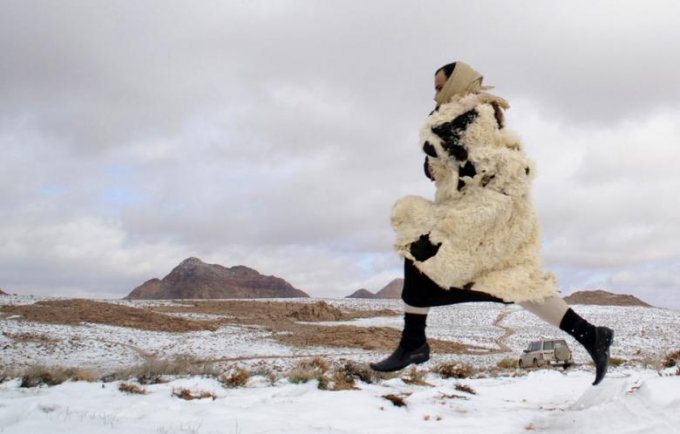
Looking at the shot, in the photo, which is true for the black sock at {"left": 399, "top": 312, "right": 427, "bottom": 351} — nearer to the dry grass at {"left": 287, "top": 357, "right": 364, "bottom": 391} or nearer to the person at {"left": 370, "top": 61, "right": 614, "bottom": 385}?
the person at {"left": 370, "top": 61, "right": 614, "bottom": 385}

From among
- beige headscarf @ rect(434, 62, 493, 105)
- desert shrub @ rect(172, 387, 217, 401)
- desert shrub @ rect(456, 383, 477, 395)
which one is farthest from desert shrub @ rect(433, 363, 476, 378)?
beige headscarf @ rect(434, 62, 493, 105)

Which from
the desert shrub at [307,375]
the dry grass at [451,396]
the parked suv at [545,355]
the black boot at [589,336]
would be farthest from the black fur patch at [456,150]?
the parked suv at [545,355]

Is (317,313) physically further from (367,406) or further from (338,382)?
(367,406)

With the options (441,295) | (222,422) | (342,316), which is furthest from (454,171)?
(342,316)

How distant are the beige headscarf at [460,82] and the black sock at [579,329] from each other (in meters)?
1.36

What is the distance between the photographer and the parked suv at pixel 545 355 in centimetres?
1399

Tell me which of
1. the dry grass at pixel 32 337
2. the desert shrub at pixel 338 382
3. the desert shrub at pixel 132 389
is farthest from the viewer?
the dry grass at pixel 32 337

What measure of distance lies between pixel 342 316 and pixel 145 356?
16.2 metres

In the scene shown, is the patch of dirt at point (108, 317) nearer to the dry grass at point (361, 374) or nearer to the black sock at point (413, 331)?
the dry grass at point (361, 374)

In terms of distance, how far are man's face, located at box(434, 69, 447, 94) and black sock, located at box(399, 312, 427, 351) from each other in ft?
4.25

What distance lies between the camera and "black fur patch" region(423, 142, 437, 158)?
303cm

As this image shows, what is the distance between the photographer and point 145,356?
14016 mm

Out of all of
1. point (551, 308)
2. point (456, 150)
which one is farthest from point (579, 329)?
point (456, 150)

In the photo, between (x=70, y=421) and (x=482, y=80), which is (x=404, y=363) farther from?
(x=70, y=421)
